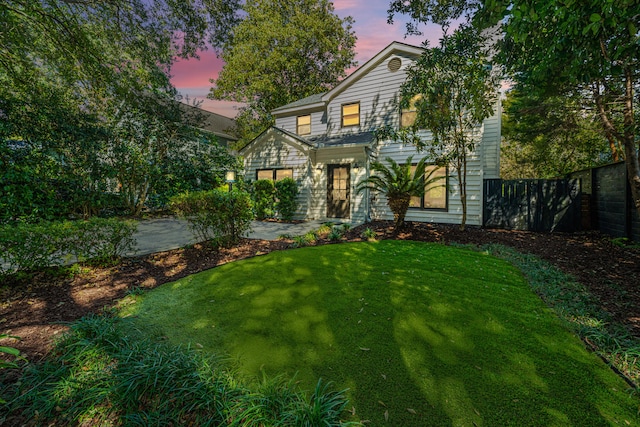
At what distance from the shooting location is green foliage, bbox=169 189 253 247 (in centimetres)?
546

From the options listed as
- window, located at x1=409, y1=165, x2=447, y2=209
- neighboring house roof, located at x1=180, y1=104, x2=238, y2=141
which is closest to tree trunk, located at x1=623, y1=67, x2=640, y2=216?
window, located at x1=409, y1=165, x2=447, y2=209

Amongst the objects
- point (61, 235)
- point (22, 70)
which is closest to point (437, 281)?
point (61, 235)

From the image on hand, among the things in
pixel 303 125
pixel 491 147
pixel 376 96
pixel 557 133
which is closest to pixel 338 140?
pixel 376 96

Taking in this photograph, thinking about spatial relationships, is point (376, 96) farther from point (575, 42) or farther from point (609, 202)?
point (609, 202)

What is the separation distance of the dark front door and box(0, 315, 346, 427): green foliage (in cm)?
905

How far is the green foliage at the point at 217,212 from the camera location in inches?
215

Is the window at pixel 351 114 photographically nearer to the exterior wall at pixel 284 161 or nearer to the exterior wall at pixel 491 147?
the exterior wall at pixel 284 161

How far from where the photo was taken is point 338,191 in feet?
36.5

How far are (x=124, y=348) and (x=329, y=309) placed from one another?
6.18 ft

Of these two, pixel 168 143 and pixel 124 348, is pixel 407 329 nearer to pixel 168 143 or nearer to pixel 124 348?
pixel 124 348

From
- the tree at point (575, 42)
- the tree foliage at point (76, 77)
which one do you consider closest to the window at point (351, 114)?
the tree foliage at point (76, 77)

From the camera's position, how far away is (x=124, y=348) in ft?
7.52

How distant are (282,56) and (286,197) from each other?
526 inches

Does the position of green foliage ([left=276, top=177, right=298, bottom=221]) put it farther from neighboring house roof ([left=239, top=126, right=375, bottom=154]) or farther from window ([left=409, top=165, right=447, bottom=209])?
window ([left=409, top=165, right=447, bottom=209])
